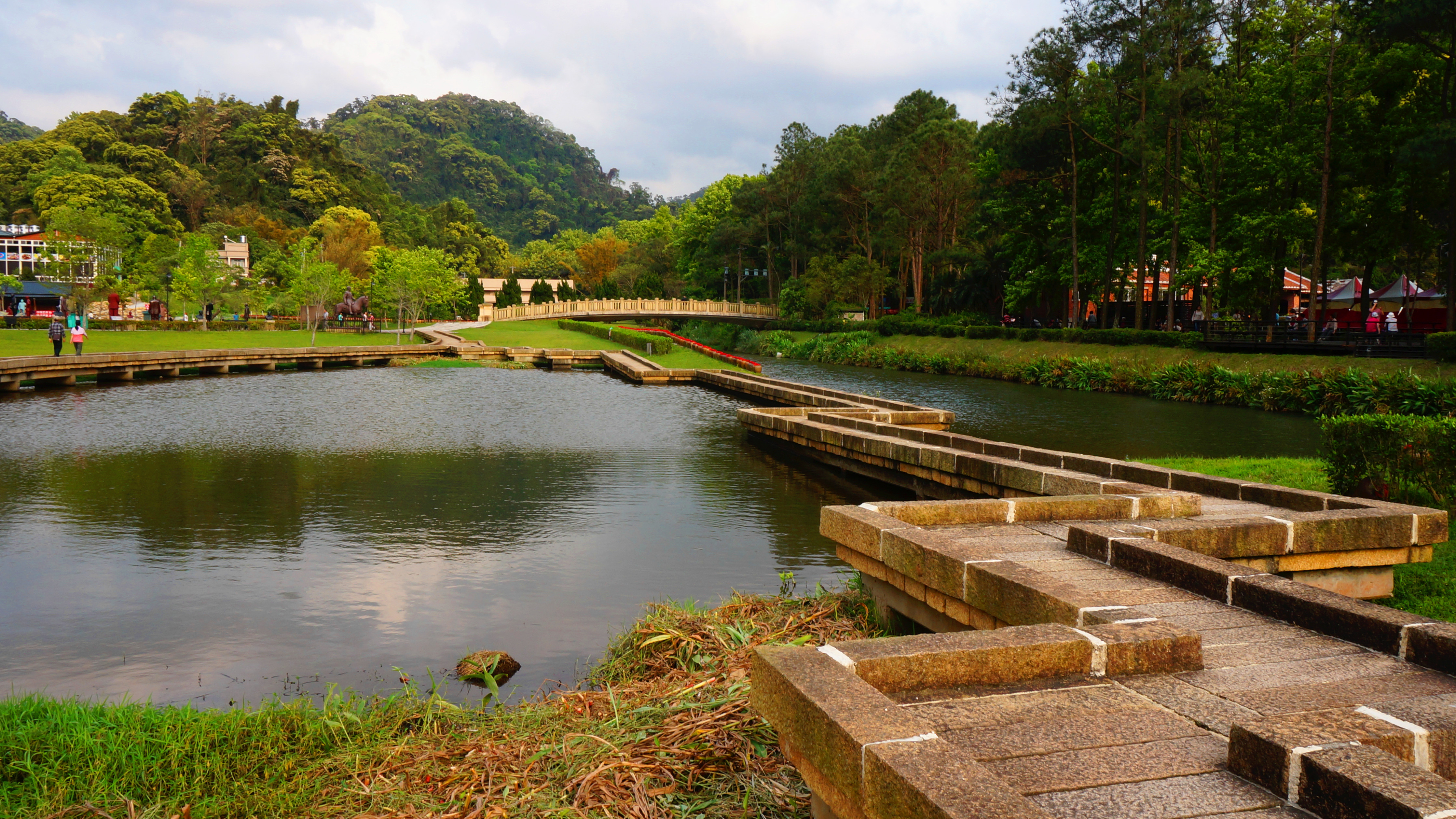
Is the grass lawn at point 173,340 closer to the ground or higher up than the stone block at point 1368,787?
higher up

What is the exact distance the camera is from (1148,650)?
358 centimetres

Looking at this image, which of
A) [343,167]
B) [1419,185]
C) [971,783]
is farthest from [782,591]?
[343,167]

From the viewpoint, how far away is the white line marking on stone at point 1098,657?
3535 mm

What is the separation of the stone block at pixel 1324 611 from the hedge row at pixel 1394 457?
4.79 meters

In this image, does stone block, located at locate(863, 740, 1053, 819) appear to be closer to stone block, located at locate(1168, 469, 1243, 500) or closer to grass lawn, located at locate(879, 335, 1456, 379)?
stone block, located at locate(1168, 469, 1243, 500)

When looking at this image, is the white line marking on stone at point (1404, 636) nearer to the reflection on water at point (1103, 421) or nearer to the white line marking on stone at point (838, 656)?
the white line marking on stone at point (838, 656)

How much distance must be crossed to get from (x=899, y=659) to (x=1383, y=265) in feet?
217

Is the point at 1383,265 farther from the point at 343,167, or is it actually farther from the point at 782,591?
the point at 343,167

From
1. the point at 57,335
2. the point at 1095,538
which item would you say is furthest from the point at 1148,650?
the point at 57,335

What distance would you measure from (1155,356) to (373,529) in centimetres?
2789

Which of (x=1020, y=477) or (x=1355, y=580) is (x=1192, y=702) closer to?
(x=1355, y=580)

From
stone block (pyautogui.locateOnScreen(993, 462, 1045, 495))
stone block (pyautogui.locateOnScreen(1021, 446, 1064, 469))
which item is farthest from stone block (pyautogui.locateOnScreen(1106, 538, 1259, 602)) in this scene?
stone block (pyautogui.locateOnScreen(1021, 446, 1064, 469))

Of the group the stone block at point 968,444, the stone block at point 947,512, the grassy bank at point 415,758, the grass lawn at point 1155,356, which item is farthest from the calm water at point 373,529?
the grass lawn at point 1155,356

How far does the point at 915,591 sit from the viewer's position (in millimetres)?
5109
